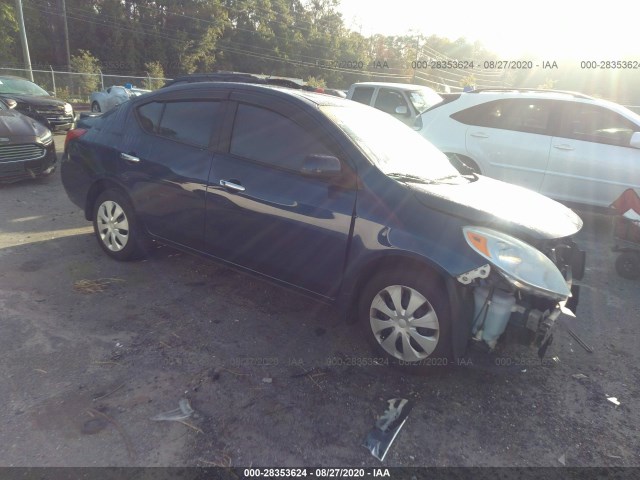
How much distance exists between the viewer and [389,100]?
32.1ft

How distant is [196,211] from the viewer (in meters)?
3.69

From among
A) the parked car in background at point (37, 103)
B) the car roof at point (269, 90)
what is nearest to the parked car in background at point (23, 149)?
the car roof at point (269, 90)

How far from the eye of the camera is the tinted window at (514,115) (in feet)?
21.0

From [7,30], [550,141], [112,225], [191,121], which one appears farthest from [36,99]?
[7,30]

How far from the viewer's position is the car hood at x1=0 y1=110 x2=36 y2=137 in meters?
6.64

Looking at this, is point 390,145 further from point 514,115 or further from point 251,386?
point 514,115

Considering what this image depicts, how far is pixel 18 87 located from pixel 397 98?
1011 centimetres

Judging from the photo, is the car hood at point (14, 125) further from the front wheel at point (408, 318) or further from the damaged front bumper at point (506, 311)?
the damaged front bumper at point (506, 311)

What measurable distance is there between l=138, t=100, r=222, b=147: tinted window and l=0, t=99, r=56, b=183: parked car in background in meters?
3.76

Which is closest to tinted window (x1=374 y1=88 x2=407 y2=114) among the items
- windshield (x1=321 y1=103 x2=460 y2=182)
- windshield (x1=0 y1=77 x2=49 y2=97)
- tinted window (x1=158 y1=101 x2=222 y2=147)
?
windshield (x1=321 y1=103 x2=460 y2=182)

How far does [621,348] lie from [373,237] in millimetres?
2285

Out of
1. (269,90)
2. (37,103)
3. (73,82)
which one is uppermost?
(269,90)

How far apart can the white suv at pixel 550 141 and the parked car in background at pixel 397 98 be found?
2504 millimetres

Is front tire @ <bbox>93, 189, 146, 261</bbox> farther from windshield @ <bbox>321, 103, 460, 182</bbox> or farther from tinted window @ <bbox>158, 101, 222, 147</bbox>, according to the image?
windshield @ <bbox>321, 103, 460, 182</bbox>
